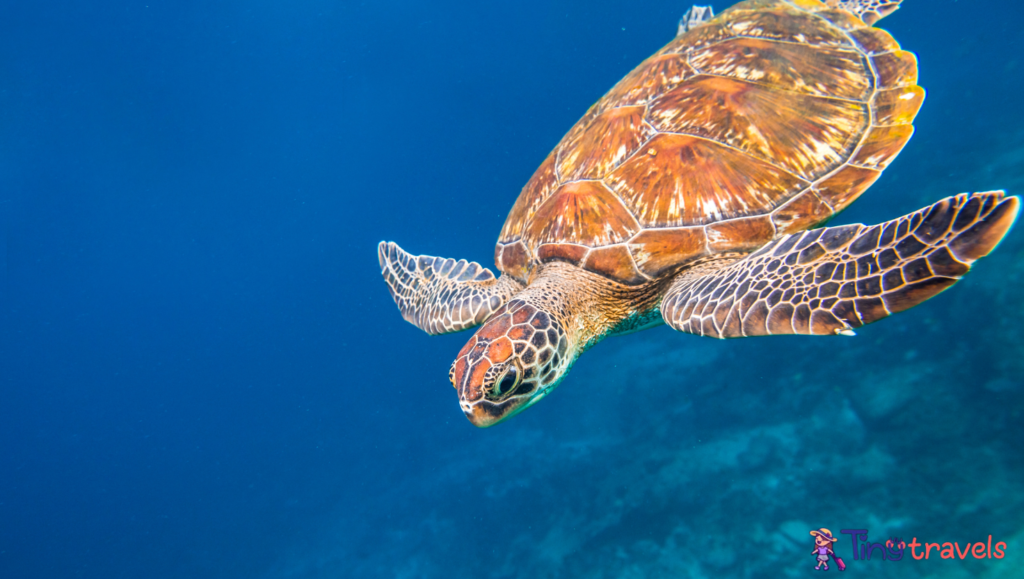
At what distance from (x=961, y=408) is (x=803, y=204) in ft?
14.5

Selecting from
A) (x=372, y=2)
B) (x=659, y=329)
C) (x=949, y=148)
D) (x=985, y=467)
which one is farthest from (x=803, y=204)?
(x=372, y=2)

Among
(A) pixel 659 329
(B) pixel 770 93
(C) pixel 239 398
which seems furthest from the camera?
(C) pixel 239 398

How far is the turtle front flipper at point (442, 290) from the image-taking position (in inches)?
143

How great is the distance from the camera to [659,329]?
1024 cm

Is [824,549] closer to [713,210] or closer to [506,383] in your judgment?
[713,210]

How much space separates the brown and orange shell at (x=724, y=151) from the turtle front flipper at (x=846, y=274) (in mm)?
403

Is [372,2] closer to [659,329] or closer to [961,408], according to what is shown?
[659,329]

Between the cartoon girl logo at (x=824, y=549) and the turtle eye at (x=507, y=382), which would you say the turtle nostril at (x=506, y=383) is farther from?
the cartoon girl logo at (x=824, y=549)

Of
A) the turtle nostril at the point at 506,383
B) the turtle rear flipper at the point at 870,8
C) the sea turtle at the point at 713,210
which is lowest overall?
the turtle nostril at the point at 506,383

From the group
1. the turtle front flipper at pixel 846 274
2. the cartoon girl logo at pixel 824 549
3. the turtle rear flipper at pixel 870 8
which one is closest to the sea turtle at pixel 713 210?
the turtle front flipper at pixel 846 274

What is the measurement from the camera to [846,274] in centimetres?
170

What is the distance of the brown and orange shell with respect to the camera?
258cm

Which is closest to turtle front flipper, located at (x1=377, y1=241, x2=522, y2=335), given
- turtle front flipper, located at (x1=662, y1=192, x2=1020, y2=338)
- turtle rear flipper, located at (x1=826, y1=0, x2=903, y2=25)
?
turtle front flipper, located at (x1=662, y1=192, x2=1020, y2=338)

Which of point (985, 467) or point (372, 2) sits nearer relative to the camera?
point (985, 467)
